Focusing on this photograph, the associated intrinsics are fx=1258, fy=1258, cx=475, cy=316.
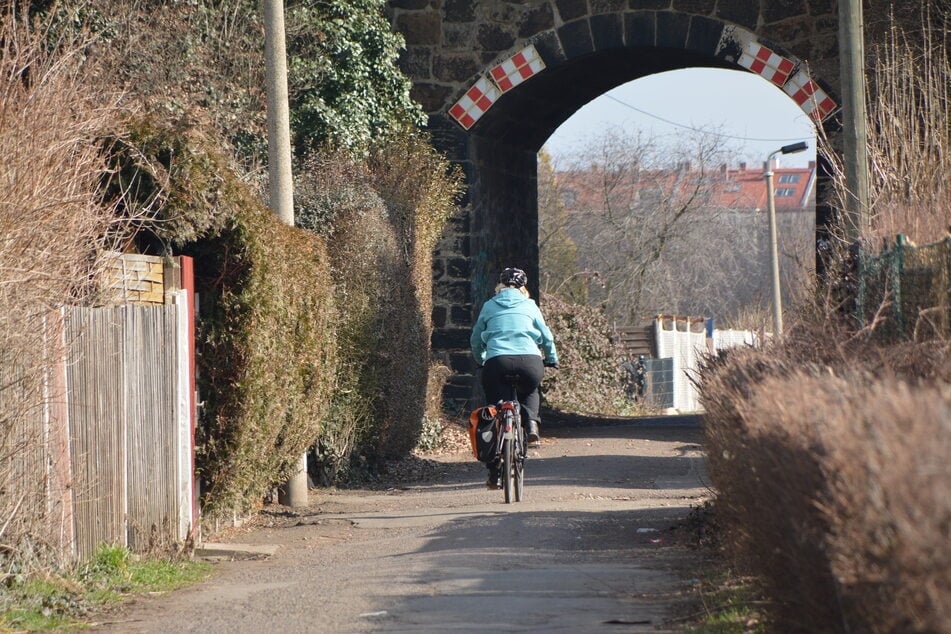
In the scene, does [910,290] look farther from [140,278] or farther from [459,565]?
[140,278]

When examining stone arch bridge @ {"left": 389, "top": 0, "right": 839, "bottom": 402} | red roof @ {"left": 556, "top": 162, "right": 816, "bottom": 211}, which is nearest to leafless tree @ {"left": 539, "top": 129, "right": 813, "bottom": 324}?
red roof @ {"left": 556, "top": 162, "right": 816, "bottom": 211}

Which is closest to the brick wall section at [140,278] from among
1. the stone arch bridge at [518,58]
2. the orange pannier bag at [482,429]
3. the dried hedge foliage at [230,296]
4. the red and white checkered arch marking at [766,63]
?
the dried hedge foliage at [230,296]

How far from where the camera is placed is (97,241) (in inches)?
271

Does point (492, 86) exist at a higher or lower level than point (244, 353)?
higher

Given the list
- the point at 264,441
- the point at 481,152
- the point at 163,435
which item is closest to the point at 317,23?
the point at 481,152

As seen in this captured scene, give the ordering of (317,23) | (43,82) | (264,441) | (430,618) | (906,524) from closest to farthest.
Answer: (906,524) → (430,618) → (43,82) → (264,441) → (317,23)

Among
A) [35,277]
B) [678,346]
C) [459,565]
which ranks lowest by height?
[459,565]

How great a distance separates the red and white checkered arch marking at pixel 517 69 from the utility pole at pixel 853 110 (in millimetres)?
6080

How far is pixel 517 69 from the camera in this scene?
1694cm

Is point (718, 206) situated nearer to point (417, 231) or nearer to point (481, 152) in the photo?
point (481, 152)

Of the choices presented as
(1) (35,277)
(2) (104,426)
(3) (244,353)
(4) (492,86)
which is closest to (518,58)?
(4) (492,86)

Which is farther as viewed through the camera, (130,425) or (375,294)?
(375,294)

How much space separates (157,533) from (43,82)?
271 cm

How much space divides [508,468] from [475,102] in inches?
322
